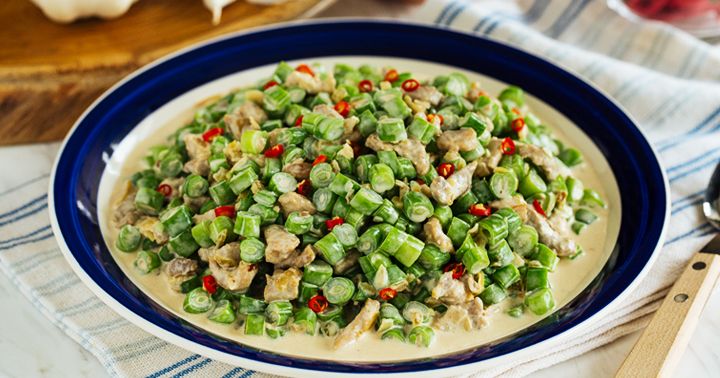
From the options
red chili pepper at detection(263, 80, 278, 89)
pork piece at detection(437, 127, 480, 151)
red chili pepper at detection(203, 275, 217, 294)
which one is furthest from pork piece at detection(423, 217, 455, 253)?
red chili pepper at detection(263, 80, 278, 89)

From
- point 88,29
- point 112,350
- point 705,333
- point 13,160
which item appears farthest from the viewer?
point 88,29

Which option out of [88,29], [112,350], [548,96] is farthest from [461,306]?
[88,29]

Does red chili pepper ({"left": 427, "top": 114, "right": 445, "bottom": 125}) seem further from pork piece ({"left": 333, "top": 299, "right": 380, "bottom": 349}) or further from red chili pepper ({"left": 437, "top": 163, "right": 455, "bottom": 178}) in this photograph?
pork piece ({"left": 333, "top": 299, "right": 380, "bottom": 349})

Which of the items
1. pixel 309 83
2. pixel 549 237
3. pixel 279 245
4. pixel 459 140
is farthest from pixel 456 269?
pixel 309 83

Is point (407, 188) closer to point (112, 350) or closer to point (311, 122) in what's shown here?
point (311, 122)

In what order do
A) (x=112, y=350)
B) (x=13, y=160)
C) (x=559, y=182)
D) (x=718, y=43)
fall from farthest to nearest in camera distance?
(x=718, y=43)
(x=13, y=160)
(x=559, y=182)
(x=112, y=350)

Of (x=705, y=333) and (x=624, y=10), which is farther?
(x=624, y=10)

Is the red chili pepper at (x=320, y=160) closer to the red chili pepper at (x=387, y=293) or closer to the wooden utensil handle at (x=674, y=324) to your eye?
the red chili pepper at (x=387, y=293)

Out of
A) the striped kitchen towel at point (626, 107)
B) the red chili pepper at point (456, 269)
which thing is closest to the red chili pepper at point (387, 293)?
the red chili pepper at point (456, 269)
